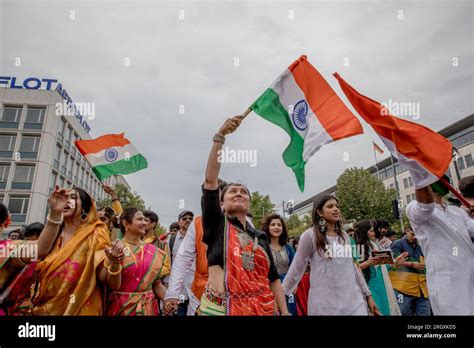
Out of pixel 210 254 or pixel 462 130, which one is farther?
pixel 462 130

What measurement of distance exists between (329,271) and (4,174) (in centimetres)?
3310

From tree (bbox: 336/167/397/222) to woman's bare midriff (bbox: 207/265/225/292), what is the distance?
29.1 m

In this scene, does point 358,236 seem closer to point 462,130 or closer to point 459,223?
point 459,223

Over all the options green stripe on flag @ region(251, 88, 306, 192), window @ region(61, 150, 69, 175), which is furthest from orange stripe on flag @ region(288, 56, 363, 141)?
window @ region(61, 150, 69, 175)

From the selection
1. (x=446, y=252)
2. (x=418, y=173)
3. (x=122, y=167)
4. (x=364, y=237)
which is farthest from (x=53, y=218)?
(x=364, y=237)

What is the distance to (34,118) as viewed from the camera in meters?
29.9

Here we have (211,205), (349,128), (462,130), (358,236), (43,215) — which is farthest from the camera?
(462,130)

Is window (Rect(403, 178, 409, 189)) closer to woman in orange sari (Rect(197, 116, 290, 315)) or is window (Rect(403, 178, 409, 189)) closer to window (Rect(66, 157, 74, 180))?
window (Rect(66, 157, 74, 180))

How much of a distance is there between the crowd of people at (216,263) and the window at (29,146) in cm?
3068

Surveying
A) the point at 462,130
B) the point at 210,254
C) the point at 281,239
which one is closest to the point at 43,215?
the point at 281,239

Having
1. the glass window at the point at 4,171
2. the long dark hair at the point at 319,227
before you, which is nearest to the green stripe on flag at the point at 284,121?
the long dark hair at the point at 319,227

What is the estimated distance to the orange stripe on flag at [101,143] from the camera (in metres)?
6.09
